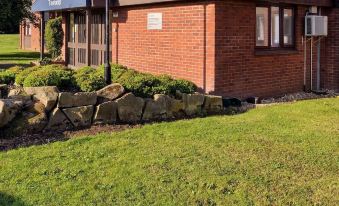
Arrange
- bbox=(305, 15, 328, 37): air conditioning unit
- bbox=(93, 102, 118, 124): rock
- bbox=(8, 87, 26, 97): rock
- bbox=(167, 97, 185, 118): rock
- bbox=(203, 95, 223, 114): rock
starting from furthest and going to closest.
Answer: bbox=(305, 15, 328, 37): air conditioning unit, bbox=(203, 95, 223, 114): rock, bbox=(167, 97, 185, 118): rock, bbox=(8, 87, 26, 97): rock, bbox=(93, 102, 118, 124): rock

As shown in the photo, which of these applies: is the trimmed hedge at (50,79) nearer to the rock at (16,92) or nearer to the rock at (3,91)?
the rock at (16,92)

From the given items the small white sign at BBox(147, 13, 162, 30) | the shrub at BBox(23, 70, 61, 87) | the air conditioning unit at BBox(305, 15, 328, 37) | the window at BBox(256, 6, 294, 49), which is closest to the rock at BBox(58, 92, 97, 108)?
the shrub at BBox(23, 70, 61, 87)

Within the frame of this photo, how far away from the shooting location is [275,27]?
462 inches

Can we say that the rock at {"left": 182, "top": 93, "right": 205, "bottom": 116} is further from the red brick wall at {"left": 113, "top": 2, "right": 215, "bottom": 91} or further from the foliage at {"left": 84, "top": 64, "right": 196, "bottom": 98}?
the red brick wall at {"left": 113, "top": 2, "right": 215, "bottom": 91}

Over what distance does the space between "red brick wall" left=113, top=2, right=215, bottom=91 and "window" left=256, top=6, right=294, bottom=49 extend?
148cm

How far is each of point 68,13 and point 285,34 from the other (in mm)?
8127

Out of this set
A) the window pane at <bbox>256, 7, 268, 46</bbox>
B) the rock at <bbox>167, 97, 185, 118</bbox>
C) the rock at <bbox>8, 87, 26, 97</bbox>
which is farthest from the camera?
the window pane at <bbox>256, 7, 268, 46</bbox>

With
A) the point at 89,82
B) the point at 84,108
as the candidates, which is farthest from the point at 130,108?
the point at 89,82

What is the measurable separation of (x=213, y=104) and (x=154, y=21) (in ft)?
11.3

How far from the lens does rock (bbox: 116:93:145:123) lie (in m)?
8.23

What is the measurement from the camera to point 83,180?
5.48 metres

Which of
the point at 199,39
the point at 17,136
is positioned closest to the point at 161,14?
the point at 199,39

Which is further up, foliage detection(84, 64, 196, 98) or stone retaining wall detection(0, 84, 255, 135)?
foliage detection(84, 64, 196, 98)

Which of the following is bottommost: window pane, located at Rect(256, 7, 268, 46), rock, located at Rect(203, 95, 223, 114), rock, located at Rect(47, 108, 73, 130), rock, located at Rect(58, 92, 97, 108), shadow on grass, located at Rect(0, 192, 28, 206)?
shadow on grass, located at Rect(0, 192, 28, 206)
